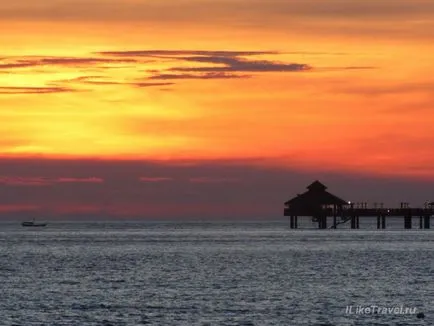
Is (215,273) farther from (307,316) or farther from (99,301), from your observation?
(307,316)

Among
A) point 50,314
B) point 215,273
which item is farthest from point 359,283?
point 50,314

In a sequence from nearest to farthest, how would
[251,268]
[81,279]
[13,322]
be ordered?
[13,322]
[81,279]
[251,268]

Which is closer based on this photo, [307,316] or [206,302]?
[307,316]

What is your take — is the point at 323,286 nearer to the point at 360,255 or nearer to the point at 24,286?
the point at 24,286

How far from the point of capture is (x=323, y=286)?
80250 millimetres

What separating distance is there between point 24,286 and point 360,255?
5329 cm

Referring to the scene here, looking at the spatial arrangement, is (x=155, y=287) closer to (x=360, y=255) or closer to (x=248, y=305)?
(x=248, y=305)

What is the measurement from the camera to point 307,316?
202 ft

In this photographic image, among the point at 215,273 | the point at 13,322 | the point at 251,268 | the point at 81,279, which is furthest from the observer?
the point at 251,268

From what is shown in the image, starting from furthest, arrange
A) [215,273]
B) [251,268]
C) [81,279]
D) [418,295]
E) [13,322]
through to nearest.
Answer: [251,268]
[215,273]
[81,279]
[418,295]
[13,322]

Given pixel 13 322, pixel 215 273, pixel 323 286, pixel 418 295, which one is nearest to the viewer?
pixel 13 322

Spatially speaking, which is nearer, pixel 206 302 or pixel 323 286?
pixel 206 302

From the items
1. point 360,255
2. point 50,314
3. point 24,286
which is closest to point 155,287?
point 24,286

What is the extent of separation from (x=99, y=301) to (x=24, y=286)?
14204 millimetres
